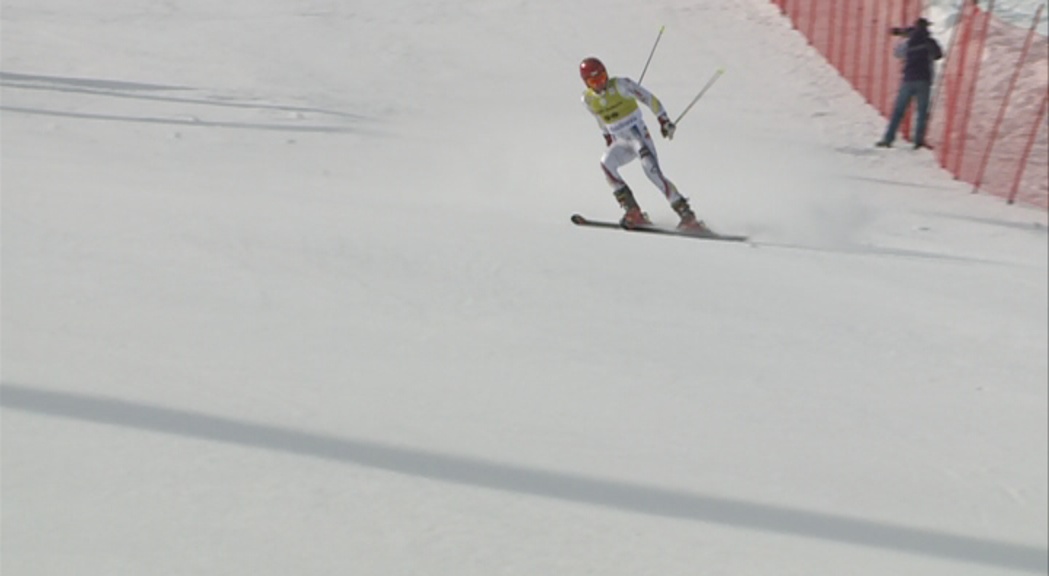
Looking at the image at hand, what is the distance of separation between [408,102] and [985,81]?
18.3ft

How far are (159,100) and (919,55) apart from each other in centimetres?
700

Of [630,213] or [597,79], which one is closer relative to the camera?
[597,79]

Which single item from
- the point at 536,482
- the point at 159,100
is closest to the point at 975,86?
the point at 159,100

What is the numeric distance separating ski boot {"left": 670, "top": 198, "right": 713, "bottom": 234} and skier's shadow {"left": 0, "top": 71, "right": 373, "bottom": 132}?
15.6 feet

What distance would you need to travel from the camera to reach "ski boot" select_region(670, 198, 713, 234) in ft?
34.3

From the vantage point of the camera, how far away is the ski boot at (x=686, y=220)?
1047cm

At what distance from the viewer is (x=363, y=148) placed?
13.7 metres

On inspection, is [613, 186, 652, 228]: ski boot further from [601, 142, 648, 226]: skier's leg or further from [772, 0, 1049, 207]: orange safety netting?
[772, 0, 1049, 207]: orange safety netting

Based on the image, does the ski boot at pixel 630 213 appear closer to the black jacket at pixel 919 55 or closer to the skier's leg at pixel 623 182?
the skier's leg at pixel 623 182

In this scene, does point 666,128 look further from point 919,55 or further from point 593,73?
point 919,55

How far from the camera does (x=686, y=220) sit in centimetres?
1050

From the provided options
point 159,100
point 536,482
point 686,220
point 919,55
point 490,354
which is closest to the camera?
point 536,482

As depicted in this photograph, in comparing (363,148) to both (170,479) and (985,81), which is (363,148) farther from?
(170,479)

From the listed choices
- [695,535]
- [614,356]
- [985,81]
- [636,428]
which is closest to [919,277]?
[614,356]
